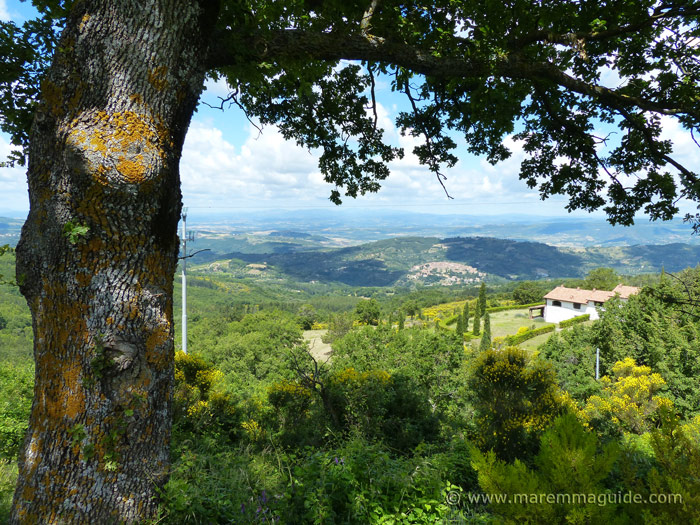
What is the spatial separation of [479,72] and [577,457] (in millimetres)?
2960

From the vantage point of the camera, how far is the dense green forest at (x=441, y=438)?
151cm

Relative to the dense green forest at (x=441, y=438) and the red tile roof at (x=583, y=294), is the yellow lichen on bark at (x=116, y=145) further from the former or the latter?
the red tile roof at (x=583, y=294)

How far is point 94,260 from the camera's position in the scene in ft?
6.06

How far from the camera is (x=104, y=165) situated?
180 centimetres

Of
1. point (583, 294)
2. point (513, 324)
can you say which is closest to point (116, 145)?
point (513, 324)

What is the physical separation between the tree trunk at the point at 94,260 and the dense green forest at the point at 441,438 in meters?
0.52

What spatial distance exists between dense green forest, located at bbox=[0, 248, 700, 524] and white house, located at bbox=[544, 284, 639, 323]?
28.1m

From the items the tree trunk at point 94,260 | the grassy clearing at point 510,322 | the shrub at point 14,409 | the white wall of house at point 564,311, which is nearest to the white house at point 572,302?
the white wall of house at point 564,311

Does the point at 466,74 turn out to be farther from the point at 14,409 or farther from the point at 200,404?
the point at 14,409

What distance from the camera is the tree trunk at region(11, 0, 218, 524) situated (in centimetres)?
183

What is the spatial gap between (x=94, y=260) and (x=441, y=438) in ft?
23.9

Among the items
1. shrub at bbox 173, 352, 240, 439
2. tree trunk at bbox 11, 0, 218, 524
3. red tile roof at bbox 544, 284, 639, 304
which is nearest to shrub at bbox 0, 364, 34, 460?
shrub at bbox 173, 352, 240, 439

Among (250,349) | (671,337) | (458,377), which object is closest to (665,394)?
(671,337)

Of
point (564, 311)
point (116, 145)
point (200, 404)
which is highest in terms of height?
point (116, 145)
